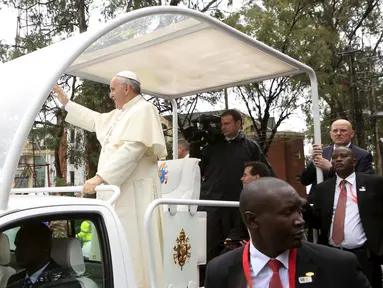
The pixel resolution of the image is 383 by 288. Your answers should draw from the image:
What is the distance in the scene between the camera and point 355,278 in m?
1.57

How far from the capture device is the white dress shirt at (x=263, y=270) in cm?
158

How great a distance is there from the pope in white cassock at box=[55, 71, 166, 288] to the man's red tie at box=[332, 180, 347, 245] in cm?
146

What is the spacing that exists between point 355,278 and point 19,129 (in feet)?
4.94

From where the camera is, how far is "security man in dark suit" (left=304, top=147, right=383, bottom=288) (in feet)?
12.9

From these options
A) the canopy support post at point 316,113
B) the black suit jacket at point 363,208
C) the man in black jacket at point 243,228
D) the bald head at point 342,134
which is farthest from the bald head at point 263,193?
the bald head at point 342,134

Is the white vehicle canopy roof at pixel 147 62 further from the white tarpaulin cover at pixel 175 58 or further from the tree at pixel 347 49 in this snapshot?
the tree at pixel 347 49

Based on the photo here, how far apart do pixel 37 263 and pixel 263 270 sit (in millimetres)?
1161

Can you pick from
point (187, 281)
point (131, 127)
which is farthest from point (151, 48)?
point (187, 281)

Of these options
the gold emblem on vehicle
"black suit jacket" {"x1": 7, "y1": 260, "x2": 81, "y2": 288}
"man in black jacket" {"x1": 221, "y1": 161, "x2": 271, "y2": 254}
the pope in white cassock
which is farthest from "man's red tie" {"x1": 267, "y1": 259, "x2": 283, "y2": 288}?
"man in black jacket" {"x1": 221, "y1": 161, "x2": 271, "y2": 254}

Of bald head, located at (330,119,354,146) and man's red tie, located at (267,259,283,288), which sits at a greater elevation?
bald head, located at (330,119,354,146)

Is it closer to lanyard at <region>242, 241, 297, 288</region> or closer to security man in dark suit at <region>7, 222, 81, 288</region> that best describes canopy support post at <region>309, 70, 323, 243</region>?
security man in dark suit at <region>7, 222, 81, 288</region>

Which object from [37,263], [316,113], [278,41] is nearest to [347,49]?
[278,41]

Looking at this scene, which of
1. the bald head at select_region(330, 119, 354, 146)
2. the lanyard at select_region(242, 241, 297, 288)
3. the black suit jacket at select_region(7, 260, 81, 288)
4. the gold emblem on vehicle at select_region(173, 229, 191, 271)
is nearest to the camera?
the lanyard at select_region(242, 241, 297, 288)

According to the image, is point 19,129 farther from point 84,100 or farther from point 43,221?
point 84,100
